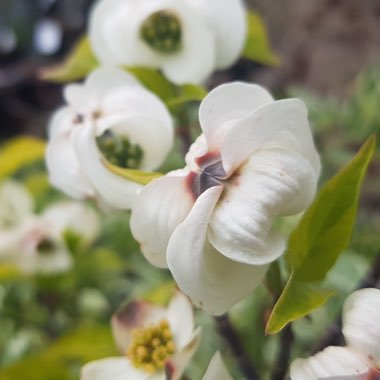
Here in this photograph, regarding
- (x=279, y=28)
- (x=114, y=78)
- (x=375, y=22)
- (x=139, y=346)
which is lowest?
(x=279, y=28)

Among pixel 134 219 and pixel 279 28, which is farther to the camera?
pixel 279 28

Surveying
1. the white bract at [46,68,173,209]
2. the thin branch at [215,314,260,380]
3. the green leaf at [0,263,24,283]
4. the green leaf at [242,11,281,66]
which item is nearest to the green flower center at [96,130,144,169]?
the white bract at [46,68,173,209]

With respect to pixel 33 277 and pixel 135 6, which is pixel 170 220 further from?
pixel 33 277

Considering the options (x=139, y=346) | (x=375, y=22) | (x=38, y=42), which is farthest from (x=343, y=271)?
(x=38, y=42)

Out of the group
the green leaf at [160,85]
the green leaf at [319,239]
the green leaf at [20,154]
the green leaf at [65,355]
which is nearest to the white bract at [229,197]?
the green leaf at [319,239]

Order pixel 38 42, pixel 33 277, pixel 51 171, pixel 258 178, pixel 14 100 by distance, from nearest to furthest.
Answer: pixel 258 178 → pixel 51 171 → pixel 33 277 → pixel 14 100 → pixel 38 42

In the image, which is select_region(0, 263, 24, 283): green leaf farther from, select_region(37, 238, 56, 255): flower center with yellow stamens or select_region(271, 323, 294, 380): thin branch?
select_region(271, 323, 294, 380): thin branch

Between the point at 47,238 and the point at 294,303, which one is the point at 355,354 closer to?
the point at 294,303
